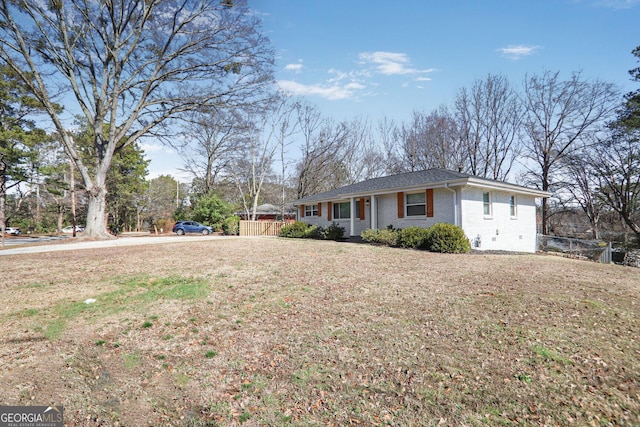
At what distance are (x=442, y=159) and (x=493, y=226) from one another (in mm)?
13220

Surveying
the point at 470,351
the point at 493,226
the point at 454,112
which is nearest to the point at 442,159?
the point at 454,112

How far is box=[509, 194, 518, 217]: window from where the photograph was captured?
1592cm

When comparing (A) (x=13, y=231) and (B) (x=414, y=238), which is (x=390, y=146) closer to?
(B) (x=414, y=238)

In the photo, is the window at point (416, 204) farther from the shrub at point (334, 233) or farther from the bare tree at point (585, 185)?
the bare tree at point (585, 185)

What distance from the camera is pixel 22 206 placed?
37.0m

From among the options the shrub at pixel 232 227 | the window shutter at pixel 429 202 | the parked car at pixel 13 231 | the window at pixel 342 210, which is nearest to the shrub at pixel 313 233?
the window at pixel 342 210

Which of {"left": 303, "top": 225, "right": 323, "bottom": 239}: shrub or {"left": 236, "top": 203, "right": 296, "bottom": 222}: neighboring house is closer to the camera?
{"left": 303, "top": 225, "right": 323, "bottom": 239}: shrub

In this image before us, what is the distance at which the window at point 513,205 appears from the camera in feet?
52.2

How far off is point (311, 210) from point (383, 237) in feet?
32.2

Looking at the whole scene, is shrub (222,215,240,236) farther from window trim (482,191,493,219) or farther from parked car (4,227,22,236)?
parked car (4,227,22,236)

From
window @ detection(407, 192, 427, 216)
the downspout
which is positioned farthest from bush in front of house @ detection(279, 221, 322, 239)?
the downspout

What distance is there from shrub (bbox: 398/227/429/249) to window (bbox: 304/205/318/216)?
32.8ft

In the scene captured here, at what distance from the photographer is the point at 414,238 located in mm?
13188

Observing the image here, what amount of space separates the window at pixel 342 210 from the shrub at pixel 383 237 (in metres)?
4.55
